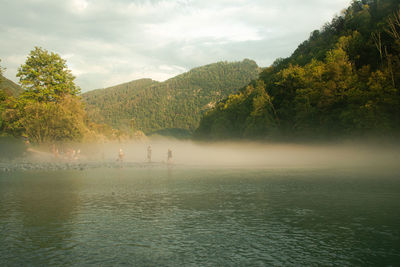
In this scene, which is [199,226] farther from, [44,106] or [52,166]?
[44,106]

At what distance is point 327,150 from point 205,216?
64620 millimetres

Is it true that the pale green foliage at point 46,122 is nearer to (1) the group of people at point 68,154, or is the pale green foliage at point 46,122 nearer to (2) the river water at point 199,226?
(1) the group of people at point 68,154

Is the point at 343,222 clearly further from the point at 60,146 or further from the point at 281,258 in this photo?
the point at 60,146

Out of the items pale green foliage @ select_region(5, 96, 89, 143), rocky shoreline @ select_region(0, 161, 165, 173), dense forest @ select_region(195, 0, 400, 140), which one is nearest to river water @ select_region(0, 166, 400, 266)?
rocky shoreline @ select_region(0, 161, 165, 173)

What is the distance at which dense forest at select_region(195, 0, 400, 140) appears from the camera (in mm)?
64750

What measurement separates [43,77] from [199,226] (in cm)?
6981

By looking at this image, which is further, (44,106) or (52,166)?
(44,106)

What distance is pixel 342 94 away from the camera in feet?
251

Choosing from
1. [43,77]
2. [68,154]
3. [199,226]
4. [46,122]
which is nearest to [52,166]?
[68,154]

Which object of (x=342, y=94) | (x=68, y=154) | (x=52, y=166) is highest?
(x=342, y=94)

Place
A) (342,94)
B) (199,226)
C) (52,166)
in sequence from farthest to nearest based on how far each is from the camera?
1. (342,94)
2. (52,166)
3. (199,226)

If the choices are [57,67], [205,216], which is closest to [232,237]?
[205,216]

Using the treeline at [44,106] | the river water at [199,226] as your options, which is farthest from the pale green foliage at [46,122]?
the river water at [199,226]

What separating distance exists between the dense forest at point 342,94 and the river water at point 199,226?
4171cm
